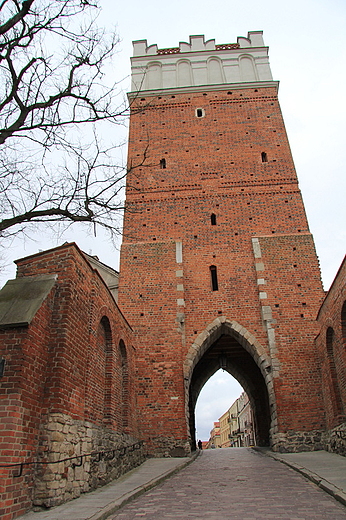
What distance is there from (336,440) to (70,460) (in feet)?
22.4

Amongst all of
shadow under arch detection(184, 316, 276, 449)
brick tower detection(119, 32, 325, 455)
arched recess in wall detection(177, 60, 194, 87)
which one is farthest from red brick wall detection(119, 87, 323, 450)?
arched recess in wall detection(177, 60, 194, 87)

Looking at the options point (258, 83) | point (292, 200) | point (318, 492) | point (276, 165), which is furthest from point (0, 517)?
point (258, 83)

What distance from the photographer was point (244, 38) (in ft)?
64.7

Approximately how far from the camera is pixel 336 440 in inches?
382

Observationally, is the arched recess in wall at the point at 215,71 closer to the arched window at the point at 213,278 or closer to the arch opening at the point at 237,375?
the arched window at the point at 213,278

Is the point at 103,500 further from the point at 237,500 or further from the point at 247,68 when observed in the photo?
the point at 247,68

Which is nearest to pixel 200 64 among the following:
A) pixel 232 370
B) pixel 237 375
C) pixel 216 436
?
pixel 232 370

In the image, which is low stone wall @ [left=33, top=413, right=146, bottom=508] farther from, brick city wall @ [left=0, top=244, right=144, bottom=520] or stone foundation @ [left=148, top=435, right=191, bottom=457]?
stone foundation @ [left=148, top=435, right=191, bottom=457]

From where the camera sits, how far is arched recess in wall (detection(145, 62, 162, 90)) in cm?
1825

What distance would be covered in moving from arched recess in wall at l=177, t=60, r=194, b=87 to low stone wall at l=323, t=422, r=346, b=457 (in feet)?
47.8

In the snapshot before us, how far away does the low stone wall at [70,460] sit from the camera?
4922mm

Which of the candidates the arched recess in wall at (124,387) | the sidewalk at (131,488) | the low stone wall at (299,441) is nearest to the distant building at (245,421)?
the low stone wall at (299,441)

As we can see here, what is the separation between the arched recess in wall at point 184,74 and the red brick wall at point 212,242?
1.11m

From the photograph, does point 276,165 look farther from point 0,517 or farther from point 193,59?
point 0,517
